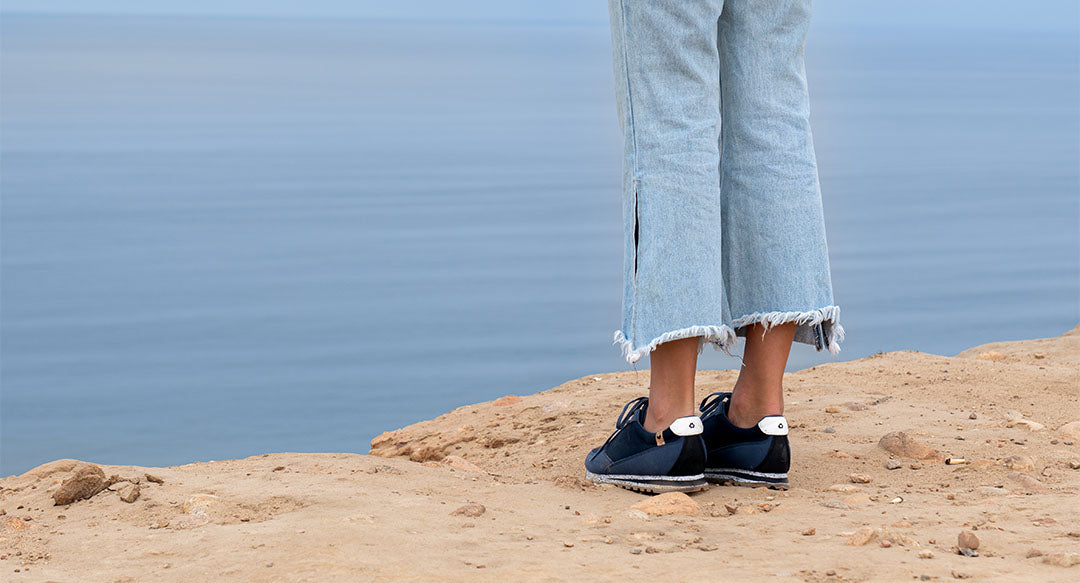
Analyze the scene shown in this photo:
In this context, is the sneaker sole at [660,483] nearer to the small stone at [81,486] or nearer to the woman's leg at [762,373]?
the woman's leg at [762,373]

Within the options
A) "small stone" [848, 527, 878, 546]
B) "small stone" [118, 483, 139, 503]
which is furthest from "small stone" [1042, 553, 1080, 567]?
"small stone" [118, 483, 139, 503]

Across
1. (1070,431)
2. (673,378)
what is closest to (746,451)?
(673,378)

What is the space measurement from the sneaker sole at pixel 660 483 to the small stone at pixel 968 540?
0.40m

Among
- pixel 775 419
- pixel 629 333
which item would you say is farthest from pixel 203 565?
pixel 775 419

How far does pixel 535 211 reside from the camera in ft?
17.2

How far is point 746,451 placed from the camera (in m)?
1.46

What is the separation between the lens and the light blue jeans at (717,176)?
4.66 ft

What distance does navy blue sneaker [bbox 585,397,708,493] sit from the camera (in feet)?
4.64

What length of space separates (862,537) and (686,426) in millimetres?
363

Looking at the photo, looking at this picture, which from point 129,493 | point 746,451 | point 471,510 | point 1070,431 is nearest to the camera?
point 471,510

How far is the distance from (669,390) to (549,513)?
264 mm

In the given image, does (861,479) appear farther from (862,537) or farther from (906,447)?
(862,537)

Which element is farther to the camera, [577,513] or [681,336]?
[681,336]

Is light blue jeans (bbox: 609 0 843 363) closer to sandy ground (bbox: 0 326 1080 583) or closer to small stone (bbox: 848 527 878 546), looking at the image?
sandy ground (bbox: 0 326 1080 583)
